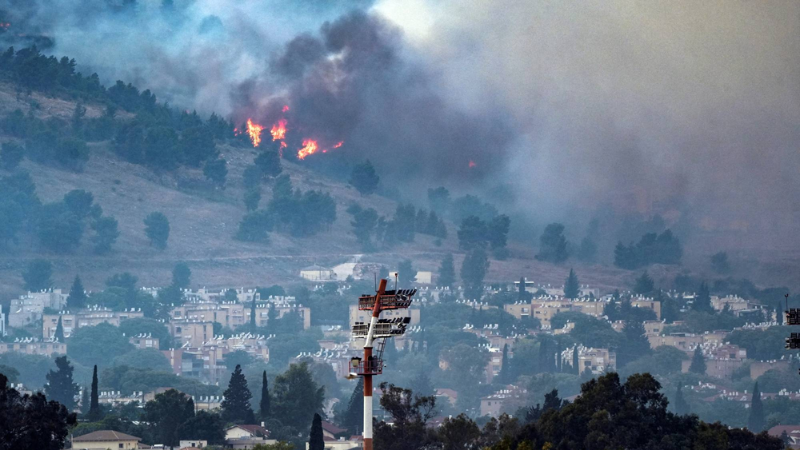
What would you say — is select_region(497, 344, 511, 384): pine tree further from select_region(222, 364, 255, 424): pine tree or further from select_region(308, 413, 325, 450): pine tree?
select_region(308, 413, 325, 450): pine tree

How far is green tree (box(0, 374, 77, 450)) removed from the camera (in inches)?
2852

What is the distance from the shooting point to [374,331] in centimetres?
5219

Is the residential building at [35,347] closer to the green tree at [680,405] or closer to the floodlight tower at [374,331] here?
the green tree at [680,405]

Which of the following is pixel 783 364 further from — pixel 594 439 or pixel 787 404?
pixel 594 439

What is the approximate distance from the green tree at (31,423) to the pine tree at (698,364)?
11509cm

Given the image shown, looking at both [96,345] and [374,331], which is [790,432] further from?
[374,331]

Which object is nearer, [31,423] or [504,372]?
[31,423]

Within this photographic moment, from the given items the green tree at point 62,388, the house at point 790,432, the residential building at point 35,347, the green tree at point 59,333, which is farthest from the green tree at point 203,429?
the green tree at point 59,333

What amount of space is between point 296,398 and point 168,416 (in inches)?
775

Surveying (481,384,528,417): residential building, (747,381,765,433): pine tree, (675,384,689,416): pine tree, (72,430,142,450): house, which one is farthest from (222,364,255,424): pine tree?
(675,384,689,416): pine tree

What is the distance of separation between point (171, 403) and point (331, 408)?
49.2 m

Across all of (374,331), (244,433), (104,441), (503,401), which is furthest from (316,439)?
(503,401)

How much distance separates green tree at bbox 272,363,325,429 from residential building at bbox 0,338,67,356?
62.6 metres

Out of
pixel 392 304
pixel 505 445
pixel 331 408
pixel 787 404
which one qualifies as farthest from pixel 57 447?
pixel 787 404
